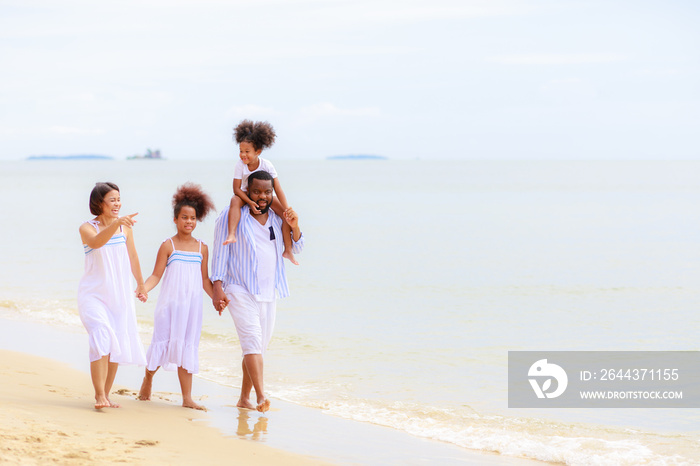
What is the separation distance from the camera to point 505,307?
13078mm

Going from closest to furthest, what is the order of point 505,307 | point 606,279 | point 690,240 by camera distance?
point 505,307 → point 606,279 → point 690,240

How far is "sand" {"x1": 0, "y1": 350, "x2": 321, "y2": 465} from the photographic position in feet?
14.3

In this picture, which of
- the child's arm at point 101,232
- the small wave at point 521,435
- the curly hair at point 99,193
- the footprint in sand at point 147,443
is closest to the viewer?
the footprint in sand at point 147,443

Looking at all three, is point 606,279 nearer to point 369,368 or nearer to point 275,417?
point 369,368

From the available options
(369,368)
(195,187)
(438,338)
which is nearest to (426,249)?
(438,338)

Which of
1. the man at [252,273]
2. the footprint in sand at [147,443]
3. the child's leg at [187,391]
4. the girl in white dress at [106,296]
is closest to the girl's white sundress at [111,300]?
the girl in white dress at [106,296]

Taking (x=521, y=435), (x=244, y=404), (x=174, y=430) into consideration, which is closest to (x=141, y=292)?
(x=174, y=430)

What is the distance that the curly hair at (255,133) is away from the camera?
595cm

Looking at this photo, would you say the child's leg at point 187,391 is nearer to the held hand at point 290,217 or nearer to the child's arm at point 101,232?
the child's arm at point 101,232

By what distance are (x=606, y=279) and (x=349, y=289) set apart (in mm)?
5557

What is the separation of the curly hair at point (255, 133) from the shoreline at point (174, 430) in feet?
6.70

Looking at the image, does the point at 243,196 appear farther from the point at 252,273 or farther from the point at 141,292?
the point at 141,292

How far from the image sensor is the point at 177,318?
584 centimetres

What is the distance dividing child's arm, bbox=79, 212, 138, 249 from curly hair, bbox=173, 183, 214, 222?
2.08 ft
